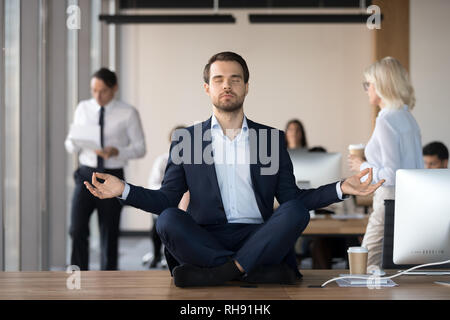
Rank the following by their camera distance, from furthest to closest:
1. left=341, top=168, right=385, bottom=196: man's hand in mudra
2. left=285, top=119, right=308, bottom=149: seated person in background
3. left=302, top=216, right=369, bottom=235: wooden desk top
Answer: left=285, top=119, right=308, bottom=149: seated person in background < left=302, top=216, right=369, bottom=235: wooden desk top < left=341, top=168, right=385, bottom=196: man's hand in mudra

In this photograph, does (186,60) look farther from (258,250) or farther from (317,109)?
(258,250)

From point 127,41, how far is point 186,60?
36.7 inches

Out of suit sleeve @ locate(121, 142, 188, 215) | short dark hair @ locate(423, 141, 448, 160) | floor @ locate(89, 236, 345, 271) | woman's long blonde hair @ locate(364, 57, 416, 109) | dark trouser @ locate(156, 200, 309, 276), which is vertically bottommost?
floor @ locate(89, 236, 345, 271)

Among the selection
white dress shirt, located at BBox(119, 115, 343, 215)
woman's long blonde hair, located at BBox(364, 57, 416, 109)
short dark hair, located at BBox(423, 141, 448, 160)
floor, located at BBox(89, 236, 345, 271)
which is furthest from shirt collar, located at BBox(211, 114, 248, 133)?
floor, located at BBox(89, 236, 345, 271)

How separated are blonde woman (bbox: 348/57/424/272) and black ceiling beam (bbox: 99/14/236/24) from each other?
406 centimetres

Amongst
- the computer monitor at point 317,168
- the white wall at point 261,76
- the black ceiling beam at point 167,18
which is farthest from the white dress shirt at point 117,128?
the white wall at point 261,76

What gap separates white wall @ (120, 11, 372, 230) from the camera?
32.8ft

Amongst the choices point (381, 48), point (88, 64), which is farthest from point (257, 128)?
point (381, 48)

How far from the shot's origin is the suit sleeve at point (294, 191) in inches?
99.9

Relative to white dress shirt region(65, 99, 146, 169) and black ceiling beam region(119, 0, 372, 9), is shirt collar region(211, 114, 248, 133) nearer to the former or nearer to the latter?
white dress shirt region(65, 99, 146, 169)

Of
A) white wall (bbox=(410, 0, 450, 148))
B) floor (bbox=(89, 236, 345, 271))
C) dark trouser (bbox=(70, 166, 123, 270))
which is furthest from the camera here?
white wall (bbox=(410, 0, 450, 148))

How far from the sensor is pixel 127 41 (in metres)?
10.1

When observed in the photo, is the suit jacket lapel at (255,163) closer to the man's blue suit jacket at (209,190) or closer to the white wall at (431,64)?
the man's blue suit jacket at (209,190)

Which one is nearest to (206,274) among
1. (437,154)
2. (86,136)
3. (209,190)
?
(209,190)
